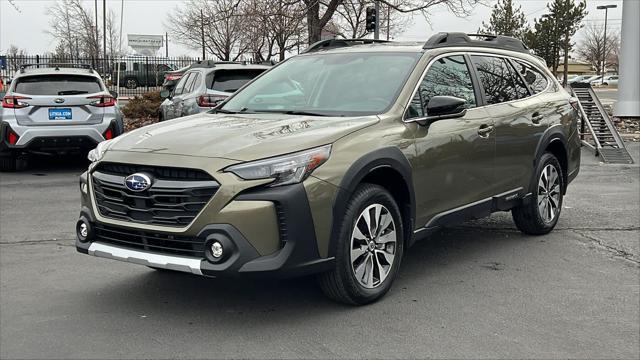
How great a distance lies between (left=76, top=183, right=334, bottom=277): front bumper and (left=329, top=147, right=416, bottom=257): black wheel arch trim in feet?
0.69

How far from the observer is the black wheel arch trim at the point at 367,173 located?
425 centimetres

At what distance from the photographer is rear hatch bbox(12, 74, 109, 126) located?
34.6ft

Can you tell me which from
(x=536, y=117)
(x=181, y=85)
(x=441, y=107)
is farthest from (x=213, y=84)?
(x=441, y=107)

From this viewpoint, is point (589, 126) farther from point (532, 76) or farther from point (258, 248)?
point (258, 248)

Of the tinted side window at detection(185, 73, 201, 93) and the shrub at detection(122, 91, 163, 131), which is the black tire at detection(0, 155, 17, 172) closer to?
the tinted side window at detection(185, 73, 201, 93)

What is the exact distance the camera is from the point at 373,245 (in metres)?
4.61

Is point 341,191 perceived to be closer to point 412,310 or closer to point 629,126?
point 412,310

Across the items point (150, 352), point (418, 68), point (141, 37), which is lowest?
point (150, 352)

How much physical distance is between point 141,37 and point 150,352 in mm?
33449

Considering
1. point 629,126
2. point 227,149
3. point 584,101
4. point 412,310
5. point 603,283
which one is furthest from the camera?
Answer: point 629,126

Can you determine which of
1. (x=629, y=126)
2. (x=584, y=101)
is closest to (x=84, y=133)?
(x=584, y=101)

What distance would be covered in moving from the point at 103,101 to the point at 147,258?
7395mm

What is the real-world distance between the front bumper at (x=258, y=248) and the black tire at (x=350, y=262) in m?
0.20

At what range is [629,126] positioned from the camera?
18.1m
